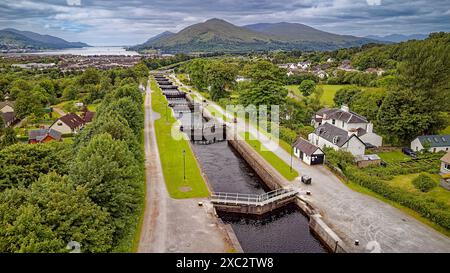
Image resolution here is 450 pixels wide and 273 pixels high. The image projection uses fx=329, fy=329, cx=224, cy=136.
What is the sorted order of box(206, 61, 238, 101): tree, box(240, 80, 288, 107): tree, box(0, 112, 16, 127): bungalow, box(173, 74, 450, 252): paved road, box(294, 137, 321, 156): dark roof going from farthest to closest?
box(206, 61, 238, 101): tree, box(0, 112, 16, 127): bungalow, box(240, 80, 288, 107): tree, box(294, 137, 321, 156): dark roof, box(173, 74, 450, 252): paved road

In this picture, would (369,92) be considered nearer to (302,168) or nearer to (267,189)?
(302,168)

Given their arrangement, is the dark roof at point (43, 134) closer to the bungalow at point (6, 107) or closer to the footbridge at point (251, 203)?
the bungalow at point (6, 107)

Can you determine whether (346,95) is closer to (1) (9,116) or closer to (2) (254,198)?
(2) (254,198)

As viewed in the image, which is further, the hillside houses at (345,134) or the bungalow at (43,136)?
the bungalow at (43,136)

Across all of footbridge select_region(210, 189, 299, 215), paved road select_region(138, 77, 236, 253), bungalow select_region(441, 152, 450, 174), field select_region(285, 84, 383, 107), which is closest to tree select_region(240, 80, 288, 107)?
field select_region(285, 84, 383, 107)

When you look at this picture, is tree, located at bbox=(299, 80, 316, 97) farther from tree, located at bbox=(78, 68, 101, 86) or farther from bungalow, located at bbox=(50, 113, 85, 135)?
tree, located at bbox=(78, 68, 101, 86)

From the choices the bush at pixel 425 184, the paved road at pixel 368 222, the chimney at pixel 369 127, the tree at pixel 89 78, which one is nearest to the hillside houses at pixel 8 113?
the tree at pixel 89 78

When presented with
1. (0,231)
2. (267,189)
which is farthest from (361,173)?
(0,231)
